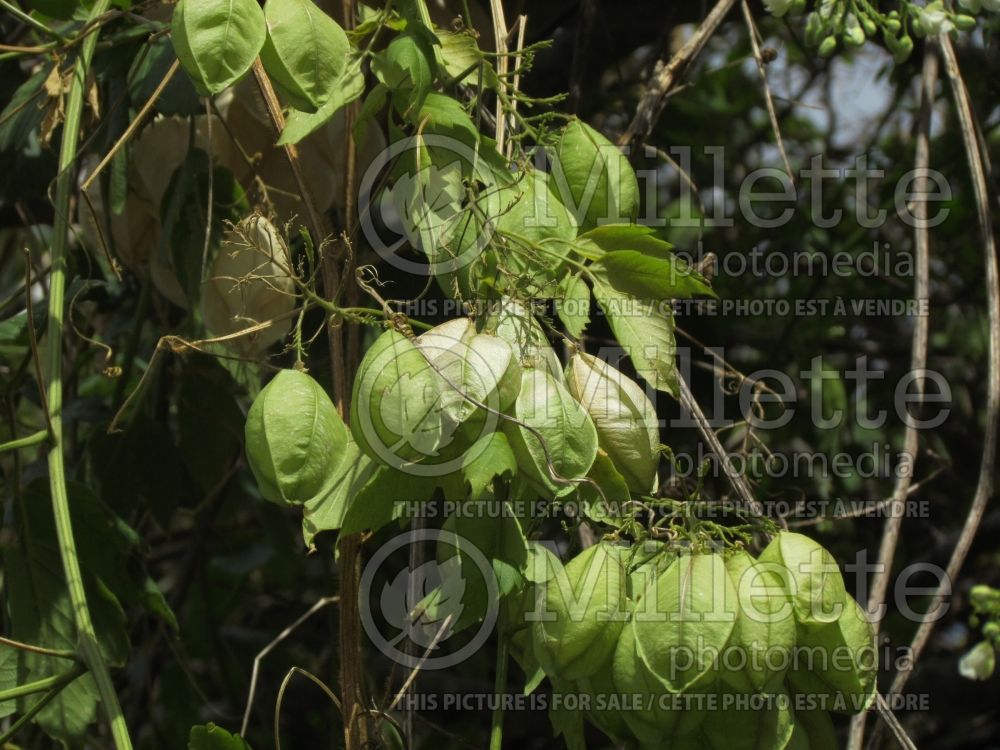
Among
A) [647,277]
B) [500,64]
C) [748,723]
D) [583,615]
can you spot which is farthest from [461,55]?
[748,723]

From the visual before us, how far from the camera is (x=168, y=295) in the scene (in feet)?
4.23

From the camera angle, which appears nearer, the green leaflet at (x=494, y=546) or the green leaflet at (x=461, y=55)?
the green leaflet at (x=494, y=546)

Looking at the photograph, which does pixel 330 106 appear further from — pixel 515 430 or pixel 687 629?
pixel 687 629

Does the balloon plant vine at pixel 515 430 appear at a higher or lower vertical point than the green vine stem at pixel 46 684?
higher

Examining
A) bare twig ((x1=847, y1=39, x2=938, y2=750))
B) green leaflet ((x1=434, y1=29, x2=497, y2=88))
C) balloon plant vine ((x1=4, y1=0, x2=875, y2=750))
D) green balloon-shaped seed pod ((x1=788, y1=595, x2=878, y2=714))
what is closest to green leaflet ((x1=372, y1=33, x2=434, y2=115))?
balloon plant vine ((x1=4, y1=0, x2=875, y2=750))

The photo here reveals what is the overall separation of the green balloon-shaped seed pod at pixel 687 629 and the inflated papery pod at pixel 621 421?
10 centimetres

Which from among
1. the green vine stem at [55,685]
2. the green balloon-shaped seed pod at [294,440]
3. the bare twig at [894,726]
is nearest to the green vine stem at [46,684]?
the green vine stem at [55,685]

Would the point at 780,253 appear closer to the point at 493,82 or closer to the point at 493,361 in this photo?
the point at 493,82

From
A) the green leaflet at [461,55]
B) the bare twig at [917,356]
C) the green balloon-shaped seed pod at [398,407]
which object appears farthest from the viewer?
the bare twig at [917,356]

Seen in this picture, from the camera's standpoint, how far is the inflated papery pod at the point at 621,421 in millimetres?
919

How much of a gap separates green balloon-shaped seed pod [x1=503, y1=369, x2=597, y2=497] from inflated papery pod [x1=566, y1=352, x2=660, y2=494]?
7 centimetres

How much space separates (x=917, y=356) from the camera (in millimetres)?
1309

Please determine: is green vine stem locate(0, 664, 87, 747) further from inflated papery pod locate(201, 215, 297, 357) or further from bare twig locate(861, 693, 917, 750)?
bare twig locate(861, 693, 917, 750)

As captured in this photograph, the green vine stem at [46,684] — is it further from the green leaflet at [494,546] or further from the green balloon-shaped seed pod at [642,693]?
the green balloon-shaped seed pod at [642,693]
